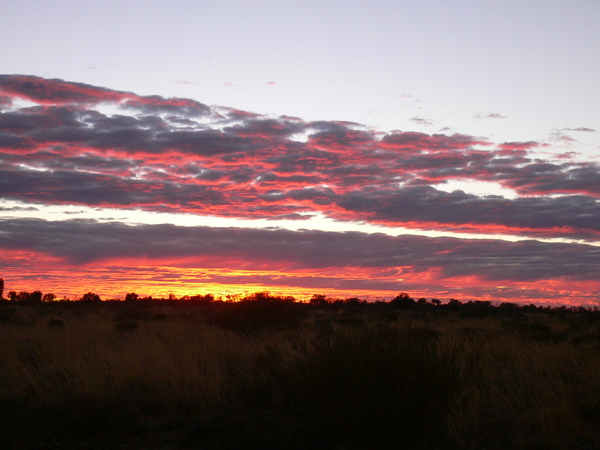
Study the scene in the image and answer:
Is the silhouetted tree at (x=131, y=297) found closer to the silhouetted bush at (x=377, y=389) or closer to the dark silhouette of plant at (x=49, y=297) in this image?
the dark silhouette of plant at (x=49, y=297)

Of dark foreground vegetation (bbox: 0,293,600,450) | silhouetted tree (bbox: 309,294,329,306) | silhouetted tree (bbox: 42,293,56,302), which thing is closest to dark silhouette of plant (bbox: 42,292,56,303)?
silhouetted tree (bbox: 42,293,56,302)

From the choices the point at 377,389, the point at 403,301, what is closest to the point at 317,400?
the point at 377,389

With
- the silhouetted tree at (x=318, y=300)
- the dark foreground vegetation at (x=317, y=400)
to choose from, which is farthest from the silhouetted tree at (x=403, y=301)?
the dark foreground vegetation at (x=317, y=400)

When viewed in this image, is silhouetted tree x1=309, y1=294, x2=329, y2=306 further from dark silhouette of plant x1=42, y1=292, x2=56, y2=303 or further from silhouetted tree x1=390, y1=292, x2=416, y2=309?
dark silhouette of plant x1=42, y1=292, x2=56, y2=303

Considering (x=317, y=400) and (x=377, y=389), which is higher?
(x=377, y=389)

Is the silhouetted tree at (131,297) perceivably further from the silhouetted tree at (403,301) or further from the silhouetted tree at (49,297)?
the silhouetted tree at (403,301)

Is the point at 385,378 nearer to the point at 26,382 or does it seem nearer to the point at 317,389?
the point at 317,389

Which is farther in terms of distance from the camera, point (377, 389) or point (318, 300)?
point (318, 300)

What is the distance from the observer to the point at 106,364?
12.3 m

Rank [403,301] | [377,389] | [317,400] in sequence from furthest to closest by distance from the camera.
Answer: [403,301]
[317,400]
[377,389]

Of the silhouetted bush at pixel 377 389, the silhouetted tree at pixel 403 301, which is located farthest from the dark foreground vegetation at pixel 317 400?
the silhouetted tree at pixel 403 301

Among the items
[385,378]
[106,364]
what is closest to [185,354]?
[106,364]

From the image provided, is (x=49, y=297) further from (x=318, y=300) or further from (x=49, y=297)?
(x=318, y=300)

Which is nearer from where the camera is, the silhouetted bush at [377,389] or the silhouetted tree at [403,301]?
the silhouetted bush at [377,389]
